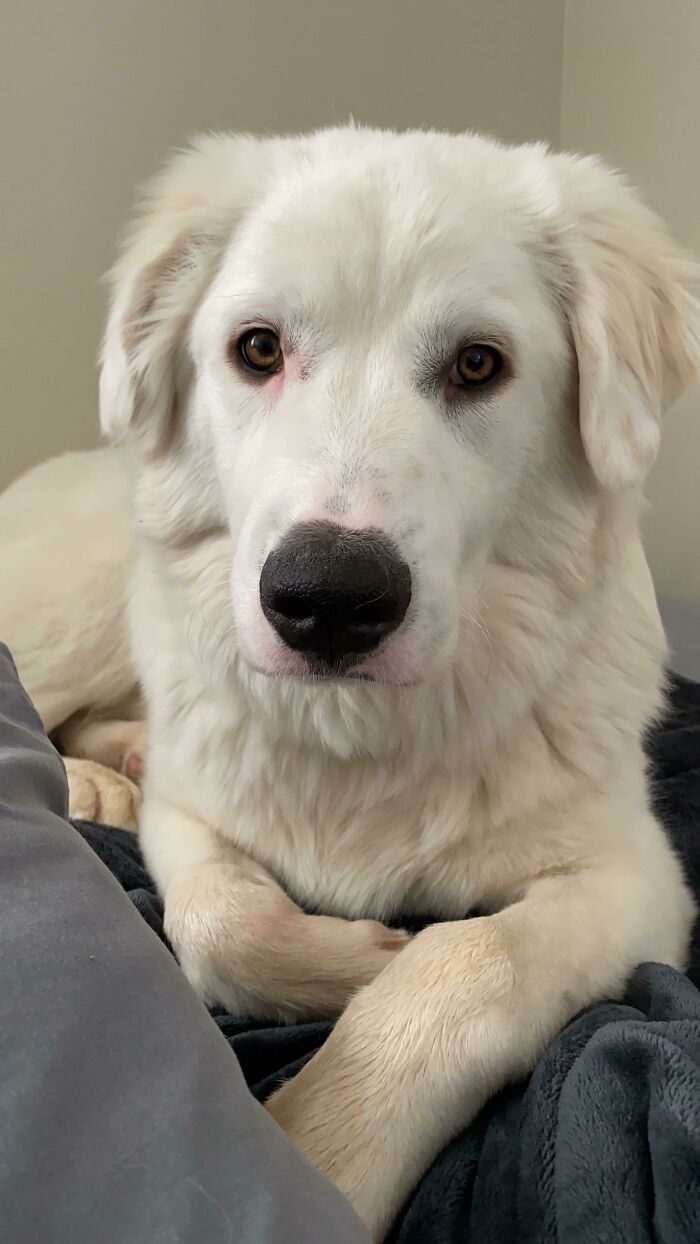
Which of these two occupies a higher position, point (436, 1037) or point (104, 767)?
point (436, 1037)

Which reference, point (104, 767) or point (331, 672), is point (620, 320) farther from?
point (104, 767)

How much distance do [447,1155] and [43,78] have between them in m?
2.37

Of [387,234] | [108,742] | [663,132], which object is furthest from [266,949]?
[663,132]

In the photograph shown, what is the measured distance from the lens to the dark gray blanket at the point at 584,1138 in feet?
2.16

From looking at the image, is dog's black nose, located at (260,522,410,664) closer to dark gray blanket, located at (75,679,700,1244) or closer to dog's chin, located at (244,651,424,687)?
dog's chin, located at (244,651,424,687)

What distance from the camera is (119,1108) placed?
541 millimetres

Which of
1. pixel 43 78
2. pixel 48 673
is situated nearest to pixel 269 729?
pixel 48 673

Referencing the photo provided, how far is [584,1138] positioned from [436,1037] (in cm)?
13

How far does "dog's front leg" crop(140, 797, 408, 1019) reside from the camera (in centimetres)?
94

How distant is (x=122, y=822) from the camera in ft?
4.80

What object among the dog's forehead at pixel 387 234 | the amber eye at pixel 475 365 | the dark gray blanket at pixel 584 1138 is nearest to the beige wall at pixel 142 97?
the dog's forehead at pixel 387 234

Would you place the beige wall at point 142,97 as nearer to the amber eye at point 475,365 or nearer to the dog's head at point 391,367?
the dog's head at point 391,367

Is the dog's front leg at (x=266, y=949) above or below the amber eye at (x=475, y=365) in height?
below

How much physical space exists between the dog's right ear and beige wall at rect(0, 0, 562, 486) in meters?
1.32
